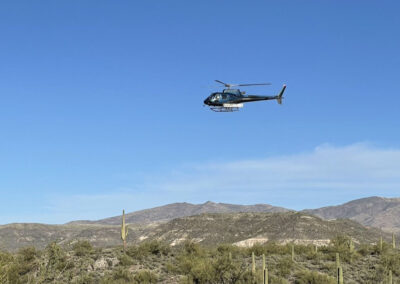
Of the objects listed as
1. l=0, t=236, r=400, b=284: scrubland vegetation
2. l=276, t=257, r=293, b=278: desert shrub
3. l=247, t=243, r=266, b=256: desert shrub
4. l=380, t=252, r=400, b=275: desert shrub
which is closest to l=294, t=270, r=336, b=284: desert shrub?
l=0, t=236, r=400, b=284: scrubland vegetation

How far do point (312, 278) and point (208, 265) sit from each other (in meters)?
6.10

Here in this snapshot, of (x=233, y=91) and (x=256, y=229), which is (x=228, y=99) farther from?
(x=256, y=229)

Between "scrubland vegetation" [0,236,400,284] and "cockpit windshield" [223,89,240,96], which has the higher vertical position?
"cockpit windshield" [223,89,240,96]

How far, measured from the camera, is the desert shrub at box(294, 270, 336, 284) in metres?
27.1

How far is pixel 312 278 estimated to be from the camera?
28016mm

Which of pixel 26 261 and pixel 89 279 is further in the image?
pixel 26 261

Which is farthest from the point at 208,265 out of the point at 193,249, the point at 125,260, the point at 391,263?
the point at 391,263

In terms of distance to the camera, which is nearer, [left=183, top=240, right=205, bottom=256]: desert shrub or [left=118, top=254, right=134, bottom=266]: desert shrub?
[left=118, top=254, right=134, bottom=266]: desert shrub

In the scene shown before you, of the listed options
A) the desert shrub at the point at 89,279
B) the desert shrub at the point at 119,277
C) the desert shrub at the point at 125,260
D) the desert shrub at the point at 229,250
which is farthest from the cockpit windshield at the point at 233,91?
the desert shrub at the point at 89,279

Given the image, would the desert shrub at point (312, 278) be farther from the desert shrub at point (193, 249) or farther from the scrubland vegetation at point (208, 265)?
the desert shrub at point (193, 249)

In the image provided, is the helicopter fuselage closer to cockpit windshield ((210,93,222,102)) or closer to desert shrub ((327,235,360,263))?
cockpit windshield ((210,93,222,102))

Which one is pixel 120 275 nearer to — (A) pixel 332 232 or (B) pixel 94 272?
(B) pixel 94 272

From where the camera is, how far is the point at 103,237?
134 m

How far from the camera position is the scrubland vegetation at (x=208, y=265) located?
26.8m
